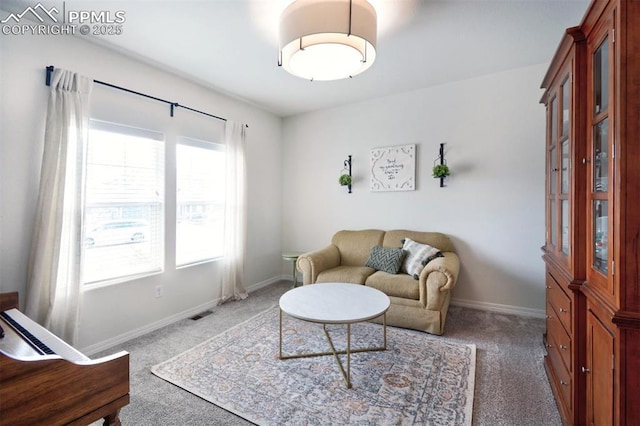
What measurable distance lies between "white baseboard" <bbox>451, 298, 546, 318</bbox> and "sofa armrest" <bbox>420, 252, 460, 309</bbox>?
0.93 meters

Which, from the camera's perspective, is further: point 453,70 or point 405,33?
point 453,70

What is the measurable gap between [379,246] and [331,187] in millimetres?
1191

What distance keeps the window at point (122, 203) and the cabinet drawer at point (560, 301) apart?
3.28 meters

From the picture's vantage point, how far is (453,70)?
302 cm

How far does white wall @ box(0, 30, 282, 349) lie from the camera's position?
77.3 inches

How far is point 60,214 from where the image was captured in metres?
2.11

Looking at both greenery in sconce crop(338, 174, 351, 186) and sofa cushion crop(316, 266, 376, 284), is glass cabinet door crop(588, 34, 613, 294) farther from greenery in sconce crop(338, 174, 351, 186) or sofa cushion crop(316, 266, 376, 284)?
greenery in sconce crop(338, 174, 351, 186)

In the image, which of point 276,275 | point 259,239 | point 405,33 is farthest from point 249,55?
point 276,275

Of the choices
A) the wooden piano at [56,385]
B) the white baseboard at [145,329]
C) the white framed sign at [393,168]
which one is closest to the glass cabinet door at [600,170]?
the wooden piano at [56,385]

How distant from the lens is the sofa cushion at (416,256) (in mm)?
2947

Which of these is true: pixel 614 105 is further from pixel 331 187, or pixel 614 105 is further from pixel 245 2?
pixel 331 187

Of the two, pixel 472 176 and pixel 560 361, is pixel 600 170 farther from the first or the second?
pixel 472 176

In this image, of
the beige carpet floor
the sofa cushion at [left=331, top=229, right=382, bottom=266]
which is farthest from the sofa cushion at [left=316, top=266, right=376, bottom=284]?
the beige carpet floor

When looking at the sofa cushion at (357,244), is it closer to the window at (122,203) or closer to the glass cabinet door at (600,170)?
the window at (122,203)
